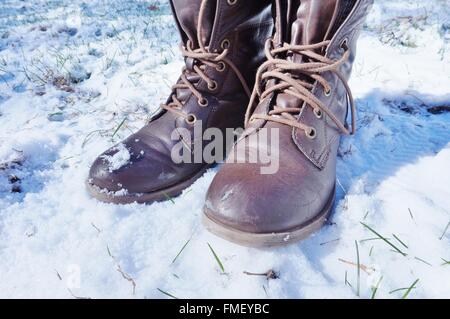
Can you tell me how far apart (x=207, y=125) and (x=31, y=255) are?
0.72m

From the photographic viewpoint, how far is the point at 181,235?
1.14 metres

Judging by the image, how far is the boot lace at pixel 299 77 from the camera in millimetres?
1181

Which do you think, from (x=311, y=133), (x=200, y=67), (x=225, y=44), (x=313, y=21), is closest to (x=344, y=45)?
(x=313, y=21)

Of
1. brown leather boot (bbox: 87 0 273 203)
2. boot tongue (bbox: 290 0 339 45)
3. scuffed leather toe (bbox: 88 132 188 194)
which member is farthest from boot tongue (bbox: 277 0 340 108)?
scuffed leather toe (bbox: 88 132 188 194)

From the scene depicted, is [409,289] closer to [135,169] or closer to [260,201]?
[260,201]

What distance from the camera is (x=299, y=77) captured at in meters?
1.25

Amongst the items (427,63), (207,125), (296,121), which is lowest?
(427,63)

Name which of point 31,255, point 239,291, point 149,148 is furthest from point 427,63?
point 31,255

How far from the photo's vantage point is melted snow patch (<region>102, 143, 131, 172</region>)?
1291 mm

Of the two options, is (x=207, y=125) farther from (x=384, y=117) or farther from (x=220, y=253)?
(x=384, y=117)

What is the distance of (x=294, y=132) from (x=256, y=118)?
6.2 inches

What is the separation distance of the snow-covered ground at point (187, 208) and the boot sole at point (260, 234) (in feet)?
0.10

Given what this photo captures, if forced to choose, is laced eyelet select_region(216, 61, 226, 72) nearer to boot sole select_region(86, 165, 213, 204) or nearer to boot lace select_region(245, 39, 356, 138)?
boot lace select_region(245, 39, 356, 138)

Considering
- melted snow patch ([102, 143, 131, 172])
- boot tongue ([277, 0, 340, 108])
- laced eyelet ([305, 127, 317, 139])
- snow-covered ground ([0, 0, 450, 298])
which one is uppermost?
boot tongue ([277, 0, 340, 108])
